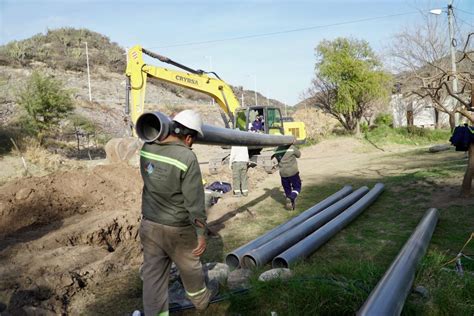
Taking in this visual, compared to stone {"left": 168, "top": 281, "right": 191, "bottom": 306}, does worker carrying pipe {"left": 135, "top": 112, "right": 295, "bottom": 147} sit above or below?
above

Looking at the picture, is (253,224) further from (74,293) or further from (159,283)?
(159,283)

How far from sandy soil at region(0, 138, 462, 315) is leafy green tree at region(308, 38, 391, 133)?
10610mm

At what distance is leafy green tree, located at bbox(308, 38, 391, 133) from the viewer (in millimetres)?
23547

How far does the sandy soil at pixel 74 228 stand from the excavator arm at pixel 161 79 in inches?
98.9

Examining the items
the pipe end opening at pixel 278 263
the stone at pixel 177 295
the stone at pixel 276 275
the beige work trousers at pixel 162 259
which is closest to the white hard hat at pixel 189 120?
the beige work trousers at pixel 162 259

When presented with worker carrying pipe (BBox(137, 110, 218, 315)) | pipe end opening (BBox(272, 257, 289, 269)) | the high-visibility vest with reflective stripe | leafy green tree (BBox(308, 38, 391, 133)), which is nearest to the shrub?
leafy green tree (BBox(308, 38, 391, 133))

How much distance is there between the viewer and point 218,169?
14211mm

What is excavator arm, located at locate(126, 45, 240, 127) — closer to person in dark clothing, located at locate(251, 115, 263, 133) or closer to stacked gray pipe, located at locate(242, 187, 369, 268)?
person in dark clothing, located at locate(251, 115, 263, 133)

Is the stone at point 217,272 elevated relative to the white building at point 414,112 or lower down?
lower down

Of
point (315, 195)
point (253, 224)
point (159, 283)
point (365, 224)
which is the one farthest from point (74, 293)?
point (315, 195)

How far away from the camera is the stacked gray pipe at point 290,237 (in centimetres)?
488

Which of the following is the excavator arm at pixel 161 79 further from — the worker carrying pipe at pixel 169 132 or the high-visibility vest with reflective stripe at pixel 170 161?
the high-visibility vest with reflective stripe at pixel 170 161

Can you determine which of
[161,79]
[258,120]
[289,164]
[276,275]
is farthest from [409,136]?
[276,275]

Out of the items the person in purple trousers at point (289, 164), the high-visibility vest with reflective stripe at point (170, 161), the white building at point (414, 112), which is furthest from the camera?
the white building at point (414, 112)
